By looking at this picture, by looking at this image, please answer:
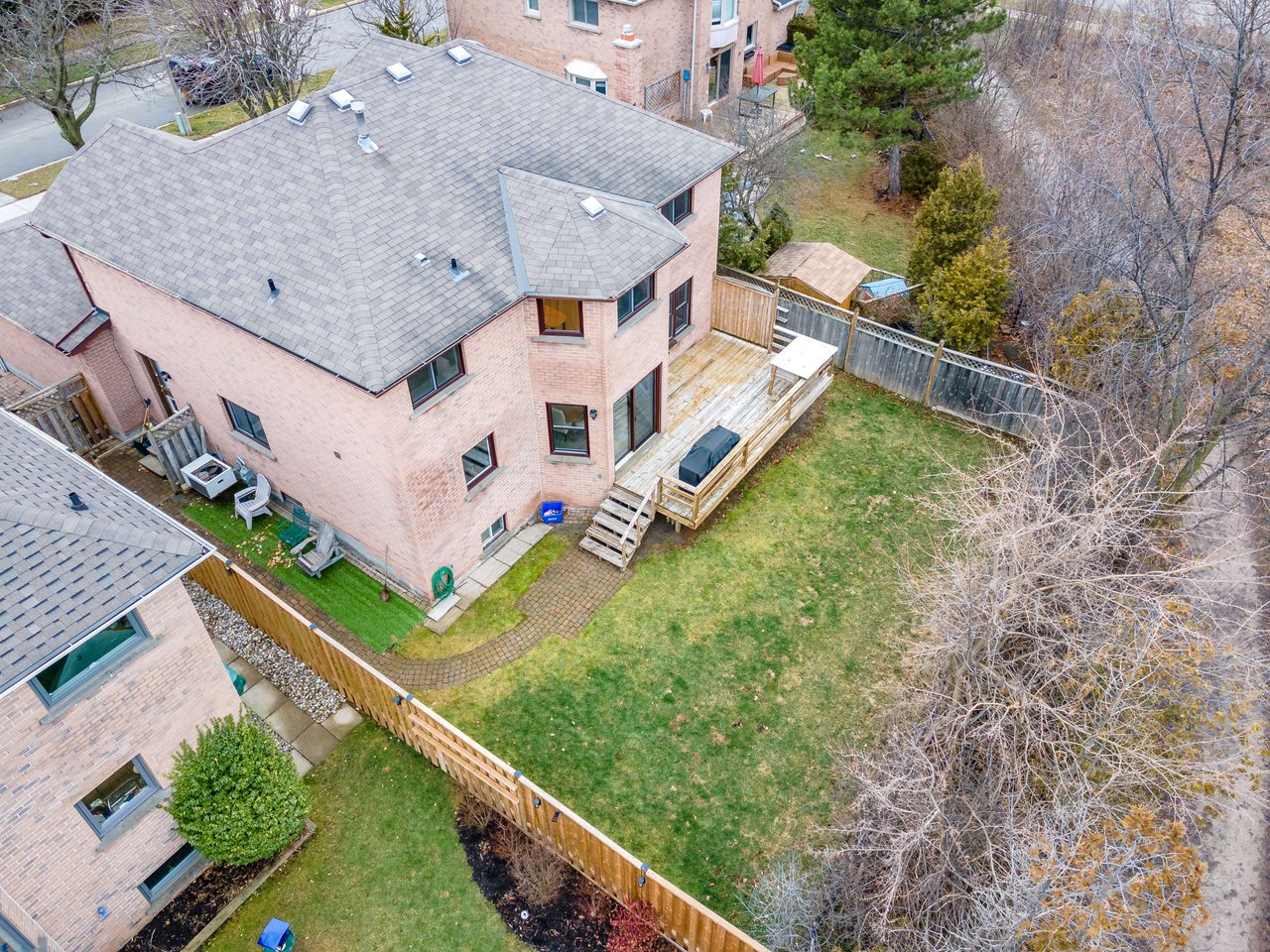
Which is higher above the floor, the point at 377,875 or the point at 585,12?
the point at 585,12

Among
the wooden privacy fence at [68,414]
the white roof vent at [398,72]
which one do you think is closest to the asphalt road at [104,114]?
the wooden privacy fence at [68,414]

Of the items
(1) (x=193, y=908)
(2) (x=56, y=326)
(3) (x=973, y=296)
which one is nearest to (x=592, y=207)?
(3) (x=973, y=296)

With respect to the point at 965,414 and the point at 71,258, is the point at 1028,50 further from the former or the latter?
the point at 71,258

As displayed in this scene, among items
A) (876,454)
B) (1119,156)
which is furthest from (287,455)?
(1119,156)

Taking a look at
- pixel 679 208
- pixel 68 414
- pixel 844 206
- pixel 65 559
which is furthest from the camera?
pixel 844 206

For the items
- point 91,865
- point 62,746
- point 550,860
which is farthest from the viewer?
point 550,860

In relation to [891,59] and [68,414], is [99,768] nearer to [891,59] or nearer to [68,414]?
[68,414]
